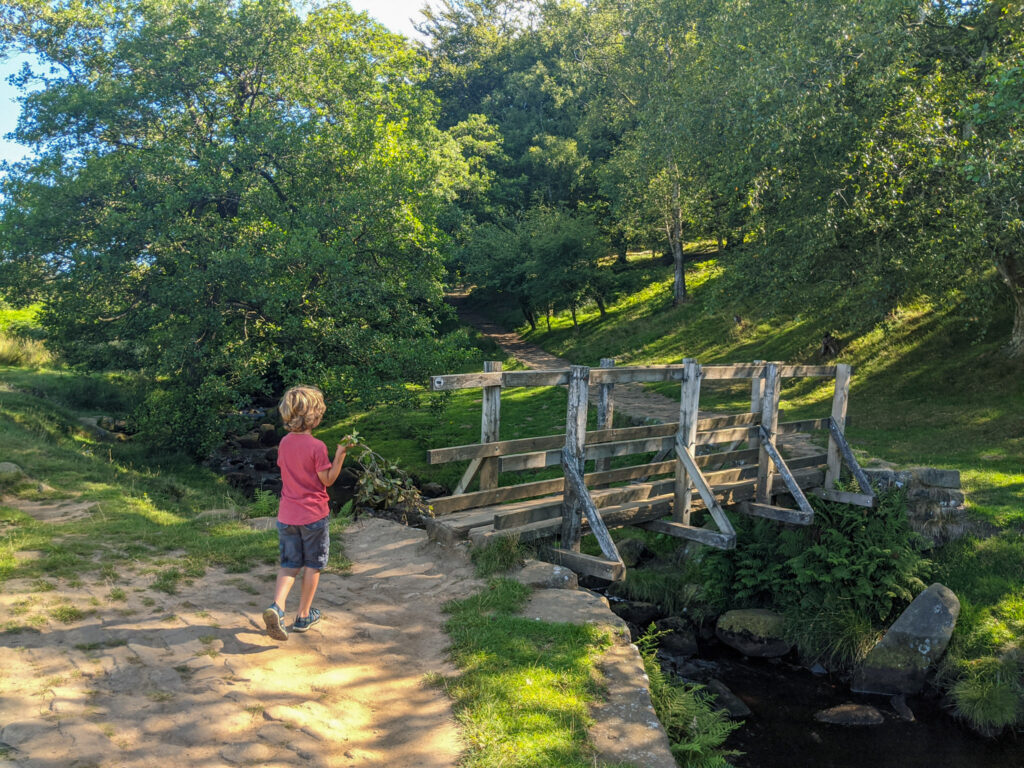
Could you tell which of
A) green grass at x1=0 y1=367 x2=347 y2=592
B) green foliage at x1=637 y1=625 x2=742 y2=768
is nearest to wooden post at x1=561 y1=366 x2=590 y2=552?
green foliage at x1=637 y1=625 x2=742 y2=768

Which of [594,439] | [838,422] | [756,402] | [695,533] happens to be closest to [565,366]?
[838,422]

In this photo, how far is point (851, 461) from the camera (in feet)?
38.7

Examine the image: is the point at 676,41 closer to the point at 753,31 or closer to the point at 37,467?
the point at 753,31

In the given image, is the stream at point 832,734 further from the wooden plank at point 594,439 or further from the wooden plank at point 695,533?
the wooden plank at point 594,439

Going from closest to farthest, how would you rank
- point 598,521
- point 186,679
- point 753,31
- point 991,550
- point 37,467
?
point 186,679 < point 598,521 < point 991,550 < point 37,467 < point 753,31

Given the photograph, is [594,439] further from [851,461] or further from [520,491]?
[851,461]

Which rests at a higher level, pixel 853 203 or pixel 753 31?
pixel 753 31

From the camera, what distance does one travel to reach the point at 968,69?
16.5 metres

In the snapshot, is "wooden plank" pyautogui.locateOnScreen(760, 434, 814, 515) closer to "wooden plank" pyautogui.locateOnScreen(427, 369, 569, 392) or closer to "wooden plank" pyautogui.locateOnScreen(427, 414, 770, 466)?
"wooden plank" pyautogui.locateOnScreen(427, 414, 770, 466)

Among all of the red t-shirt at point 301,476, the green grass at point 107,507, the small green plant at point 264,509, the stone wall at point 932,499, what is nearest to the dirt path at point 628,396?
the stone wall at point 932,499

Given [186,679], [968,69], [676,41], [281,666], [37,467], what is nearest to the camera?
[186,679]

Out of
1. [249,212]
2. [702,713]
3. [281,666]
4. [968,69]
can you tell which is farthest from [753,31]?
[281,666]

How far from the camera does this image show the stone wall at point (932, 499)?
1131cm

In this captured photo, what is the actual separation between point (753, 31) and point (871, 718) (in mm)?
18632
